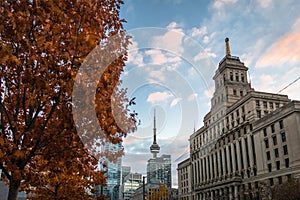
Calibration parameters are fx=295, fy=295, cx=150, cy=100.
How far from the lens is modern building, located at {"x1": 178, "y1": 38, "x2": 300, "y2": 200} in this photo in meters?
57.2

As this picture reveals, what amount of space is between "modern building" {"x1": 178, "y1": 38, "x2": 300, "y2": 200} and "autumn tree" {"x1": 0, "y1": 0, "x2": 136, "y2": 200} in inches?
2051

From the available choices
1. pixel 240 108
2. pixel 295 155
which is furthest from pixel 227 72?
pixel 295 155

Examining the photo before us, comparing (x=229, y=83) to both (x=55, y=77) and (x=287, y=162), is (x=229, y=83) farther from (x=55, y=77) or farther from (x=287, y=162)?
(x=55, y=77)

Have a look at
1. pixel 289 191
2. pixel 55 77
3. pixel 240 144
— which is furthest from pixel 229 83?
pixel 55 77

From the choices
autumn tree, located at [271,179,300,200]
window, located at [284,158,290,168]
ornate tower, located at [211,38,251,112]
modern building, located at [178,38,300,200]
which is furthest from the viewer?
ornate tower, located at [211,38,251,112]

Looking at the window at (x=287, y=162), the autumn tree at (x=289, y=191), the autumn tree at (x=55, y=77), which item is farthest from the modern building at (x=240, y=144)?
the autumn tree at (x=55, y=77)

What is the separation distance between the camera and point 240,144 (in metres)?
77.3

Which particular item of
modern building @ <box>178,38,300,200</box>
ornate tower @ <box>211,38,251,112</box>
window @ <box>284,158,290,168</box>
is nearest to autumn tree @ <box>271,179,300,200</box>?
modern building @ <box>178,38,300,200</box>

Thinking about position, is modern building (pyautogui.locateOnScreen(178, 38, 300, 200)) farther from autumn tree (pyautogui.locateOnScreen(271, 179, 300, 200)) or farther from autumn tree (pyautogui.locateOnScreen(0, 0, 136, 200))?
autumn tree (pyautogui.locateOnScreen(0, 0, 136, 200))

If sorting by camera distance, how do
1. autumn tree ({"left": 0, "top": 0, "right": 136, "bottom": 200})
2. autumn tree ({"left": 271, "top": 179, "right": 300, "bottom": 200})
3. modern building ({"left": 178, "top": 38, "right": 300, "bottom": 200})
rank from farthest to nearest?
1. modern building ({"left": 178, "top": 38, "right": 300, "bottom": 200})
2. autumn tree ({"left": 271, "top": 179, "right": 300, "bottom": 200})
3. autumn tree ({"left": 0, "top": 0, "right": 136, "bottom": 200})

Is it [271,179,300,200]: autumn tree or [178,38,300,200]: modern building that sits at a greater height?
[178,38,300,200]: modern building

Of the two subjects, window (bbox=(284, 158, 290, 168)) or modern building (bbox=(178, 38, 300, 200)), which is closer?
window (bbox=(284, 158, 290, 168))

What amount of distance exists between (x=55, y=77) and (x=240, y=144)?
75077 mm

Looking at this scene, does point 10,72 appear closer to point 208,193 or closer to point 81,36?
point 81,36
